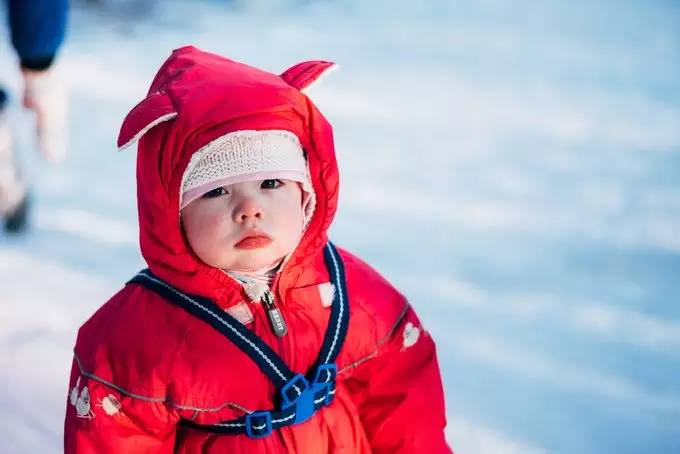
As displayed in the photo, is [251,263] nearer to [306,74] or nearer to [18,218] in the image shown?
[306,74]

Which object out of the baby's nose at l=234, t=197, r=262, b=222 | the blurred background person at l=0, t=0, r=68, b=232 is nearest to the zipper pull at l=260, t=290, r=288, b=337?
the baby's nose at l=234, t=197, r=262, b=222

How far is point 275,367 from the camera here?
929 millimetres

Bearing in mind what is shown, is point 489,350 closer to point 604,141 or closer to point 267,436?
point 267,436

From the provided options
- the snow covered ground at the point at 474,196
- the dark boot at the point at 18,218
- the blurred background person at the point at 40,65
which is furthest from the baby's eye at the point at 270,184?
the dark boot at the point at 18,218

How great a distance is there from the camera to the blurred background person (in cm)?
156

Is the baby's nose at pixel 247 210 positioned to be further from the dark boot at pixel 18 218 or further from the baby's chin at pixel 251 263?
the dark boot at pixel 18 218

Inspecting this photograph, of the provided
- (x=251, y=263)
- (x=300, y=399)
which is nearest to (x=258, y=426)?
(x=300, y=399)

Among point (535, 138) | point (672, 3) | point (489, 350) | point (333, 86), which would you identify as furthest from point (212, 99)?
point (672, 3)

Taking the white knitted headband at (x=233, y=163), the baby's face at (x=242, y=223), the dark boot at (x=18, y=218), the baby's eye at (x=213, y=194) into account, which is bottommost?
the dark boot at (x=18, y=218)

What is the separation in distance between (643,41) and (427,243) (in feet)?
6.02

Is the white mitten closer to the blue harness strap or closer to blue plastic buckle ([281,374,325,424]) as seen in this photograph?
the blue harness strap

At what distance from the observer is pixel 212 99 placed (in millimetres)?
873

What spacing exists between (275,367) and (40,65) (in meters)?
0.96

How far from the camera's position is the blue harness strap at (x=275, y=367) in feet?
3.04
